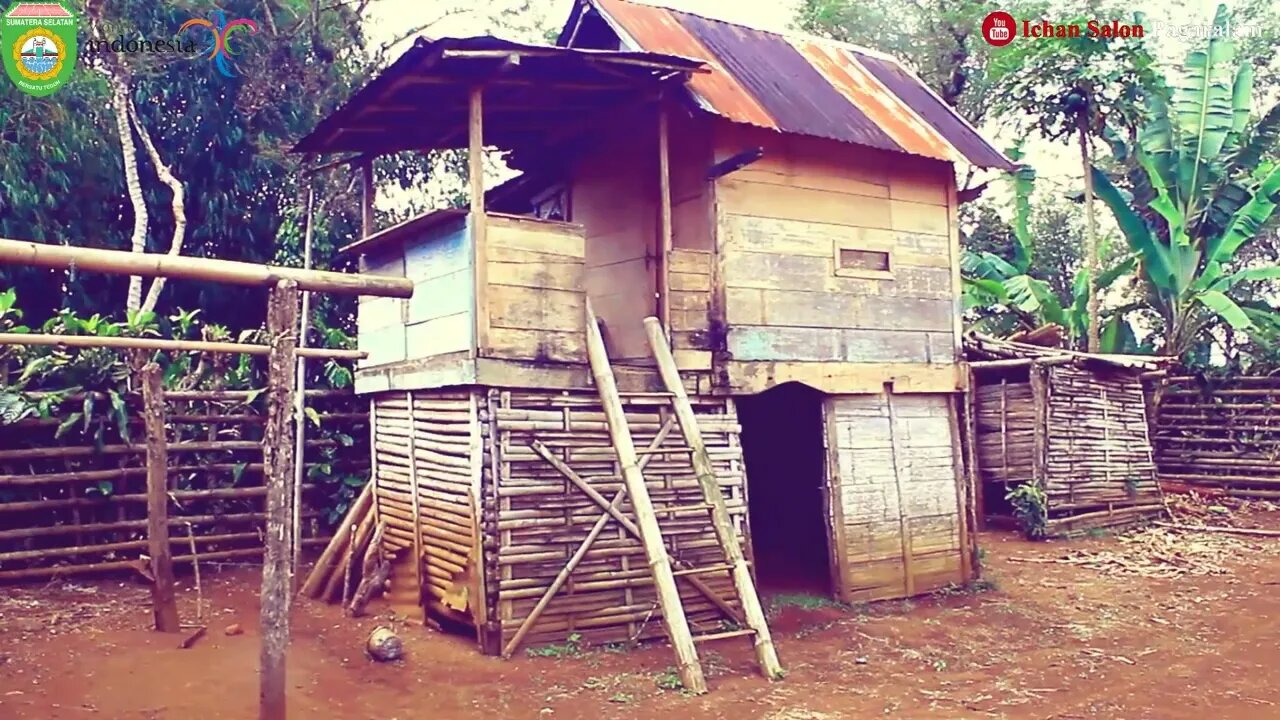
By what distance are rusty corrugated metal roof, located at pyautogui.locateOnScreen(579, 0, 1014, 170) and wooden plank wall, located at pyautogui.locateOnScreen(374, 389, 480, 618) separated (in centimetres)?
314

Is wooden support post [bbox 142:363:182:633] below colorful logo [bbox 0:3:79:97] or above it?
below

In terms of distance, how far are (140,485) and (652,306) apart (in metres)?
5.40

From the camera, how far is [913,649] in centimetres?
754

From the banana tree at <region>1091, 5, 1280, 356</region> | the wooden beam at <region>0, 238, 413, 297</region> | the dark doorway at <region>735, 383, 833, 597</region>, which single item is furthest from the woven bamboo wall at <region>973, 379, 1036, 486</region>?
the wooden beam at <region>0, 238, 413, 297</region>

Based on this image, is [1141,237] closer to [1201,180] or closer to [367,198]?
[1201,180]

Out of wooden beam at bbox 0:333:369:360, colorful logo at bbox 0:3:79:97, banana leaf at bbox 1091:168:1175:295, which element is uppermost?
colorful logo at bbox 0:3:79:97

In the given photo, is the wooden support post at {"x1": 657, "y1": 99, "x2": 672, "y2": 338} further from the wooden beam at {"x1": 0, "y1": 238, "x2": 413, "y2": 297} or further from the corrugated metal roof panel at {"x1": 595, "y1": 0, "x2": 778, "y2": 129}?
the wooden beam at {"x1": 0, "y1": 238, "x2": 413, "y2": 297}

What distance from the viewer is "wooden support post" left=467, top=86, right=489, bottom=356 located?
7070 millimetres

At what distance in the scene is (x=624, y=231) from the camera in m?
9.22

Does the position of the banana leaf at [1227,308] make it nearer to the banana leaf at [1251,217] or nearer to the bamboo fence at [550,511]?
the banana leaf at [1251,217]

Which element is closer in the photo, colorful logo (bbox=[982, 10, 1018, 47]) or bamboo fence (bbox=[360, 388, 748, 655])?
bamboo fence (bbox=[360, 388, 748, 655])

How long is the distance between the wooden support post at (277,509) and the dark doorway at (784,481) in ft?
19.9

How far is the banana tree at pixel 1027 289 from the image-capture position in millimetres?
14664

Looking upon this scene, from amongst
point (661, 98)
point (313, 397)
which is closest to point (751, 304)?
point (661, 98)
